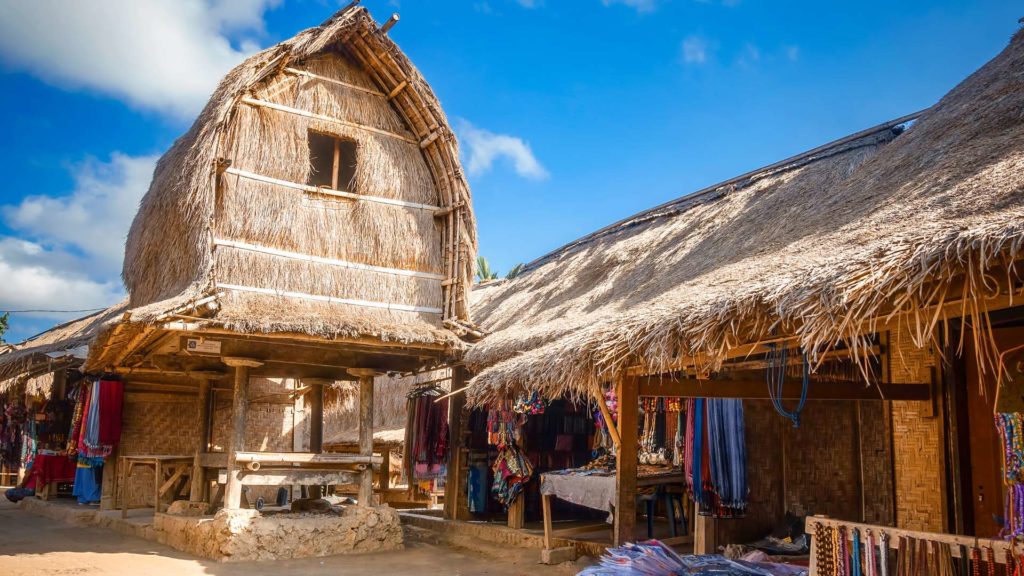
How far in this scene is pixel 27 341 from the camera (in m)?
19.4

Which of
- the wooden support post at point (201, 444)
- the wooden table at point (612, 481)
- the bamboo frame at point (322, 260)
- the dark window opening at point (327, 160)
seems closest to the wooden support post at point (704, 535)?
the wooden table at point (612, 481)

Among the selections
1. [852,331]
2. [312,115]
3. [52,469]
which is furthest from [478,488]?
[52,469]

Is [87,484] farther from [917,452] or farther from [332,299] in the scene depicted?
[917,452]

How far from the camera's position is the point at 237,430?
9.59 m

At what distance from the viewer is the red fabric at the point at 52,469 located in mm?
14148

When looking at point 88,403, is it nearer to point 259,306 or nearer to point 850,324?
point 259,306

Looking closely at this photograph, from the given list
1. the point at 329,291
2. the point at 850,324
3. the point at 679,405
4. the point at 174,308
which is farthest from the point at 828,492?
the point at 174,308

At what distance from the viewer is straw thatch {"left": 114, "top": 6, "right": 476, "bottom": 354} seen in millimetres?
9492

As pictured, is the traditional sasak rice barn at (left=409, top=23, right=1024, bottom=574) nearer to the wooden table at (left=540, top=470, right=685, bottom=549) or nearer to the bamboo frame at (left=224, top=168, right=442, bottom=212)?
the wooden table at (left=540, top=470, right=685, bottom=549)

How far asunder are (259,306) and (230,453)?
172cm

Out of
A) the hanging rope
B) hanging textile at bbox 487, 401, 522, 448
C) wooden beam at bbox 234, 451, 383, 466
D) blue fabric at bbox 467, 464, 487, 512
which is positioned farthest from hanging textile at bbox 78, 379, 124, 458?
the hanging rope

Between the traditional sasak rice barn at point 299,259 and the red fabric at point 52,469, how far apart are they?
3.42 metres

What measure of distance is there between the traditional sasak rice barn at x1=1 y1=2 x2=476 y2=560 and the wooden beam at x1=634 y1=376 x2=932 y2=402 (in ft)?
13.0

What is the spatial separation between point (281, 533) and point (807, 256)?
6394 millimetres
